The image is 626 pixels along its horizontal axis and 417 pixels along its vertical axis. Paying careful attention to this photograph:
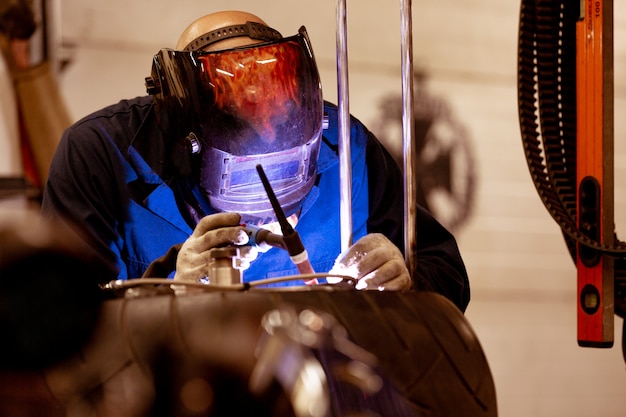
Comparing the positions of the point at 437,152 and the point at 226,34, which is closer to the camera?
the point at 226,34

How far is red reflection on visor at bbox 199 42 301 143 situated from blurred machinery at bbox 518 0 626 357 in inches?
29.2

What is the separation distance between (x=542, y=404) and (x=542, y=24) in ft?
6.71

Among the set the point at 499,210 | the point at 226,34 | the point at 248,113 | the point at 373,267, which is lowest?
the point at 499,210

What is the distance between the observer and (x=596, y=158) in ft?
5.87

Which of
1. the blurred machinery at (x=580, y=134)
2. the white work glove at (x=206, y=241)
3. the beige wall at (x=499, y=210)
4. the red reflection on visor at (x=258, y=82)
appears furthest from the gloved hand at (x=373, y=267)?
the beige wall at (x=499, y=210)

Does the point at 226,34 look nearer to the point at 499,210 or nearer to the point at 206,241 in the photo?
the point at 206,241

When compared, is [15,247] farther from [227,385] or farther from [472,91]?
[472,91]

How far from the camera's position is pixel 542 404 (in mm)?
3465

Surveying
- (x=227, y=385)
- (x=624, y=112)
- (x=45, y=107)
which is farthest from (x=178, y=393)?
(x=624, y=112)

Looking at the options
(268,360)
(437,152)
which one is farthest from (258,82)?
(437,152)

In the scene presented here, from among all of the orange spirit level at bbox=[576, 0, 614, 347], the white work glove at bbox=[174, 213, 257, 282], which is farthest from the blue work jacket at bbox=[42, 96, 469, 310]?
the orange spirit level at bbox=[576, 0, 614, 347]

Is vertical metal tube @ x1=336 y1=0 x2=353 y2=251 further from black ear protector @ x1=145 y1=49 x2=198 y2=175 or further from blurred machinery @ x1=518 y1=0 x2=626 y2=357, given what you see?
blurred machinery @ x1=518 y1=0 x2=626 y2=357

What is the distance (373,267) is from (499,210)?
95.7 inches

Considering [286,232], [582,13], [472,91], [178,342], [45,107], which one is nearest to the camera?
[178,342]
